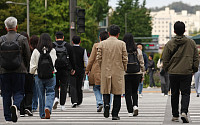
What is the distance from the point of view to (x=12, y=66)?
9.32m

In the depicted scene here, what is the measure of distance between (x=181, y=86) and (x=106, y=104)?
5.03 ft

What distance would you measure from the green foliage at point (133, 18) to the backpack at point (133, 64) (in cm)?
6779

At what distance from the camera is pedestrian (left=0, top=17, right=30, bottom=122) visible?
935cm

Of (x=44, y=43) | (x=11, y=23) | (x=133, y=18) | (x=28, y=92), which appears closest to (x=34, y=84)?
(x=28, y=92)

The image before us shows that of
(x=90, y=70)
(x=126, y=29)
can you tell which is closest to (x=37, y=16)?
(x=126, y=29)

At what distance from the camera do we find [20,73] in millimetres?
9500

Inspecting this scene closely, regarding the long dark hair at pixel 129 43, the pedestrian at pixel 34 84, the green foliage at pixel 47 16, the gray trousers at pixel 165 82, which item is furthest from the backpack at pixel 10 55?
the green foliage at pixel 47 16

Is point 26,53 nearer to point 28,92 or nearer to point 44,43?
→ point 44,43

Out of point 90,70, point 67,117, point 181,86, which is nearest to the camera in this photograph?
point 181,86

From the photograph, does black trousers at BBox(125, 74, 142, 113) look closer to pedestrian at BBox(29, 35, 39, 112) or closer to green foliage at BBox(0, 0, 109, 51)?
pedestrian at BBox(29, 35, 39, 112)

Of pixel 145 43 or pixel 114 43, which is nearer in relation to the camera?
pixel 114 43

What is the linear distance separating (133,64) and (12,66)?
320 centimetres

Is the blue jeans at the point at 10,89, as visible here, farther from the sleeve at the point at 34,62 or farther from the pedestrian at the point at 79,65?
the pedestrian at the point at 79,65

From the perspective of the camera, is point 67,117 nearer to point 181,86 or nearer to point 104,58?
point 104,58
